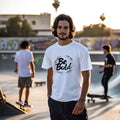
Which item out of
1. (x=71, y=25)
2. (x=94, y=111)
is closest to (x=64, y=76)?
(x=71, y=25)

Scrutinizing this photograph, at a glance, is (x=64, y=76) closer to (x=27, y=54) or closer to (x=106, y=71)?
(x=27, y=54)

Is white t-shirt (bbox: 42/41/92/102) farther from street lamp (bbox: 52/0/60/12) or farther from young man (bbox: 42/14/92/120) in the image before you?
street lamp (bbox: 52/0/60/12)

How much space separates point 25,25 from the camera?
6962 centimetres

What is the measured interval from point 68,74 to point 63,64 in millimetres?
113

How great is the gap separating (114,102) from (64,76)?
571 cm

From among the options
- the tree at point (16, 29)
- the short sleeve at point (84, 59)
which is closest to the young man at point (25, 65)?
the short sleeve at point (84, 59)

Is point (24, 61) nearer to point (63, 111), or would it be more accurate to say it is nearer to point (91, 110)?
point (91, 110)

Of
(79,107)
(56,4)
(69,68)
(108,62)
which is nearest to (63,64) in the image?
(69,68)

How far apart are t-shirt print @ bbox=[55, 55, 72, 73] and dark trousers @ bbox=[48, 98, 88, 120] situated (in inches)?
13.1

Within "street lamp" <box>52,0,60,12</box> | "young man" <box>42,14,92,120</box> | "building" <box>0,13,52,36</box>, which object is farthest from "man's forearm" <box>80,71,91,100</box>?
"building" <box>0,13,52,36</box>

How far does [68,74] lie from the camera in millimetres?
3045

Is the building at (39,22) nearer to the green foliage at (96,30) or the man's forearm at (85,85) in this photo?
the green foliage at (96,30)

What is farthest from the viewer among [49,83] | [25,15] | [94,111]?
[25,15]

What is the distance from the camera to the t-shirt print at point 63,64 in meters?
3.04
